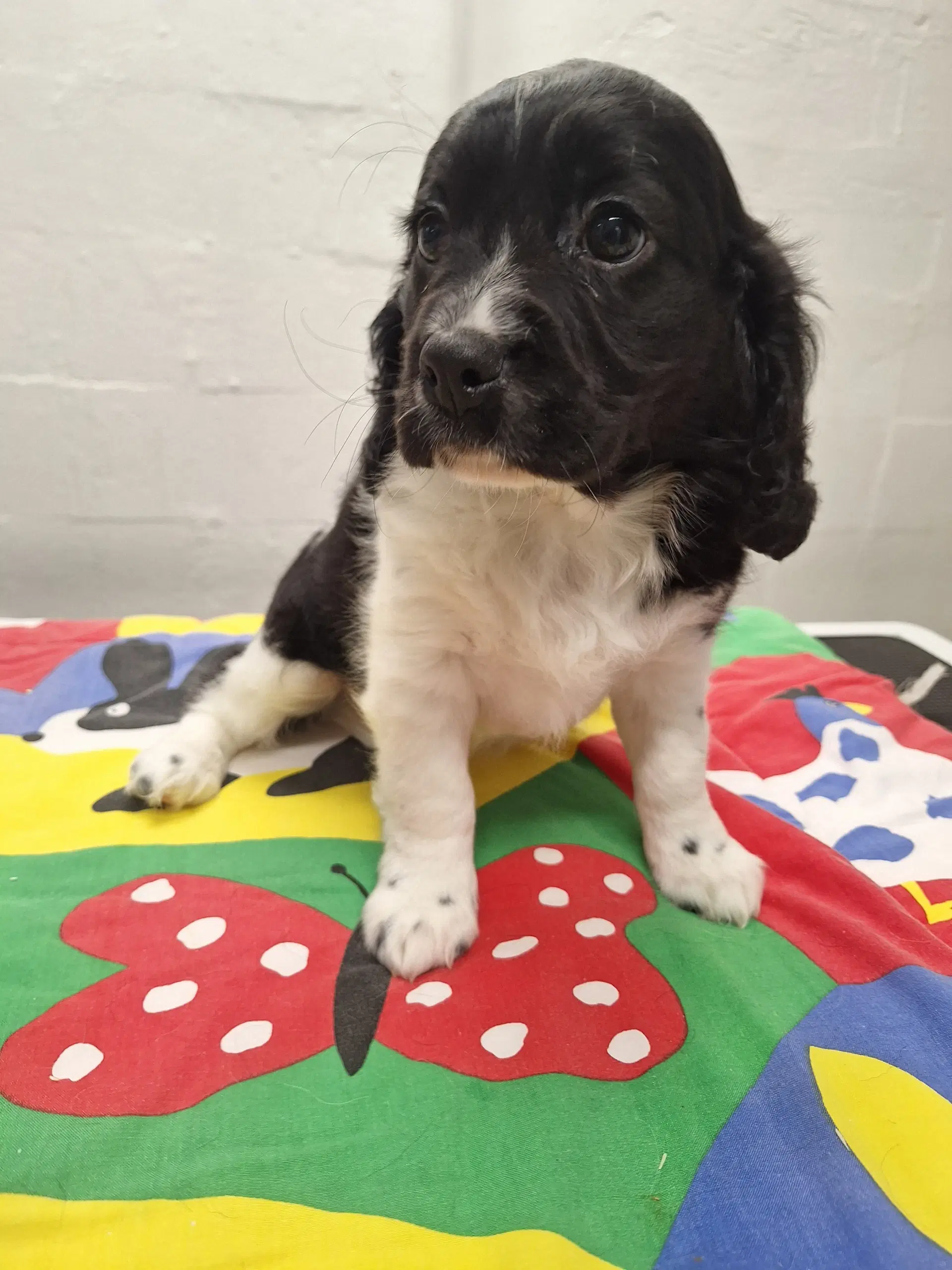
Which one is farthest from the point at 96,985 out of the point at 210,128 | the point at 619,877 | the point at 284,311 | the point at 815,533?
the point at 815,533

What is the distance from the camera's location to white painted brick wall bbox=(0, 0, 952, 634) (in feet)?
8.73

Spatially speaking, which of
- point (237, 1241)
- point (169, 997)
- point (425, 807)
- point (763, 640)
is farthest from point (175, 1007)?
point (763, 640)

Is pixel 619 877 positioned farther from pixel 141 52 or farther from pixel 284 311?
pixel 141 52

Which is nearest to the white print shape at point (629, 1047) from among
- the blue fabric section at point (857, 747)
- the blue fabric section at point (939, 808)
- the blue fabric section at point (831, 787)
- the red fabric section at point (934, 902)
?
the red fabric section at point (934, 902)

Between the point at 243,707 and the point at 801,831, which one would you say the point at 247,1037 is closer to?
the point at 243,707

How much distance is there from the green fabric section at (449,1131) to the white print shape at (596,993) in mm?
111

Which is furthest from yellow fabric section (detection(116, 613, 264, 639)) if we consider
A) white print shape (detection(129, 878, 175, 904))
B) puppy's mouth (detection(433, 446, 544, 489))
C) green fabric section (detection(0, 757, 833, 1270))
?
puppy's mouth (detection(433, 446, 544, 489))

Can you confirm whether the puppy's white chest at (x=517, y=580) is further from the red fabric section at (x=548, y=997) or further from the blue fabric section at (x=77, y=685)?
the blue fabric section at (x=77, y=685)

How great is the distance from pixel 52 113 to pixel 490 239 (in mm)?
2291

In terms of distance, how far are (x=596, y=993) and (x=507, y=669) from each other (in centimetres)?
55

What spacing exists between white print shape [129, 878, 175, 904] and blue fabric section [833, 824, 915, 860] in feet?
4.53

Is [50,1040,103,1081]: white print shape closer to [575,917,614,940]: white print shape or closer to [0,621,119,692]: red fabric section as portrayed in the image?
[575,917,614,940]: white print shape

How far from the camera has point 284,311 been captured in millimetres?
2934

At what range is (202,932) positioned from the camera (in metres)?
1.42
